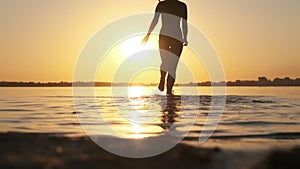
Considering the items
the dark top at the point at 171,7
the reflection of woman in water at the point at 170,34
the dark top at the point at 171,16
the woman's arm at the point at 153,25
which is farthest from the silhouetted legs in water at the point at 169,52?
the dark top at the point at 171,7

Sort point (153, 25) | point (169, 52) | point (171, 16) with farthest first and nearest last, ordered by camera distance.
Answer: point (153, 25)
point (171, 16)
point (169, 52)

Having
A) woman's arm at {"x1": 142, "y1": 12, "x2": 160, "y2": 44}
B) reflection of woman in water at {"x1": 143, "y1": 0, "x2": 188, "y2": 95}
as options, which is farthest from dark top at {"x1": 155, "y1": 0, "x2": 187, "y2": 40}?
woman's arm at {"x1": 142, "y1": 12, "x2": 160, "y2": 44}

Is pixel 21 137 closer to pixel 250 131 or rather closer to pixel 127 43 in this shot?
pixel 250 131

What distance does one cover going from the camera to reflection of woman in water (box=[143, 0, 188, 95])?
14.5m

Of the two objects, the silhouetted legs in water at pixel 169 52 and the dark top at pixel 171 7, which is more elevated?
the dark top at pixel 171 7

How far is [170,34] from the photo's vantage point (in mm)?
14594

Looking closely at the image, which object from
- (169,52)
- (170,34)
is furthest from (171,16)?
(169,52)

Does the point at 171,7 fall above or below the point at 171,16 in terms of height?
above

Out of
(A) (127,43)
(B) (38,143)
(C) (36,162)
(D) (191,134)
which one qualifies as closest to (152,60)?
(A) (127,43)

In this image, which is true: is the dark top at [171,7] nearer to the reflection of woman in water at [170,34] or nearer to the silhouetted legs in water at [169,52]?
the reflection of woman in water at [170,34]

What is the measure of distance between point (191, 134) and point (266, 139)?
92 centimetres

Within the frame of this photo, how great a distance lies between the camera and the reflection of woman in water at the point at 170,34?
14.5 metres

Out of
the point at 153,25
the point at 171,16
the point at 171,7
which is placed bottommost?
the point at 153,25

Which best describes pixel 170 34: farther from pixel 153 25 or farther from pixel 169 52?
pixel 153 25
